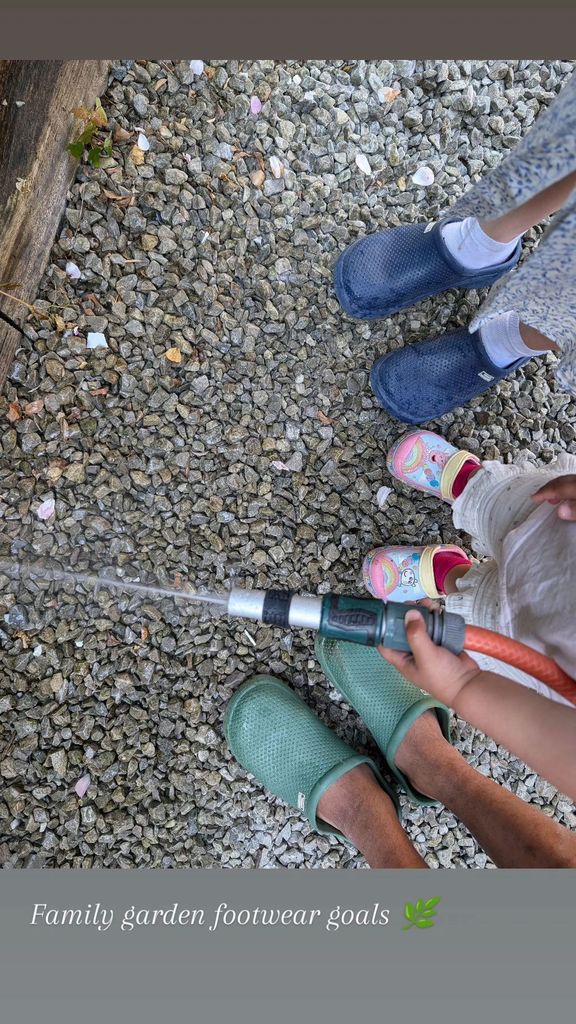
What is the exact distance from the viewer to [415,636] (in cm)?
91

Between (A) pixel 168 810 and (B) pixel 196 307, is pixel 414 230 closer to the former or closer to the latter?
(B) pixel 196 307

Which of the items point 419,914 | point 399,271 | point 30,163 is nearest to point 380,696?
point 419,914

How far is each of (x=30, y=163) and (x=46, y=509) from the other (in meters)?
0.74

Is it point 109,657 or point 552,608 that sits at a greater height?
point 552,608

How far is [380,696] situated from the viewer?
1.52 meters

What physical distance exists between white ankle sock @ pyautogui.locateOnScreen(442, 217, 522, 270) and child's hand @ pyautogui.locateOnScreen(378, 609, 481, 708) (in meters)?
0.87

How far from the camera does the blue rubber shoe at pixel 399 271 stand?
150 centimetres

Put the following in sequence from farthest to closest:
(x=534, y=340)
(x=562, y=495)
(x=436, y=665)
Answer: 1. (x=534, y=340)
2. (x=562, y=495)
3. (x=436, y=665)

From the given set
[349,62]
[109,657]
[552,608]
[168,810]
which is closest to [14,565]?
[109,657]

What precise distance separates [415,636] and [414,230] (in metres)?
1.01

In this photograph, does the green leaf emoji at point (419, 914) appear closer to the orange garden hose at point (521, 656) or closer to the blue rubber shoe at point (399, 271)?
the orange garden hose at point (521, 656)

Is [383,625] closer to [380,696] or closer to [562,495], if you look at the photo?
[562,495]

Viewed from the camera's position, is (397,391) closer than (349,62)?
Yes

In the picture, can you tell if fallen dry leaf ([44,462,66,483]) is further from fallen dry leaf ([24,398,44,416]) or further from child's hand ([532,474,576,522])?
child's hand ([532,474,576,522])
